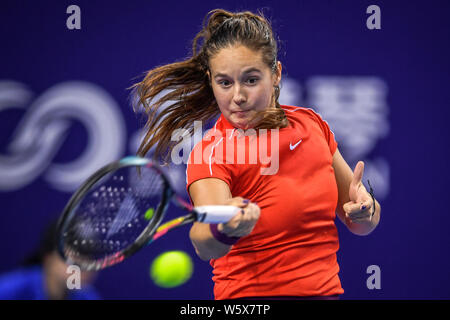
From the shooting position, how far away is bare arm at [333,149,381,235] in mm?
1698

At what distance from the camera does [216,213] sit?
4.57 feet

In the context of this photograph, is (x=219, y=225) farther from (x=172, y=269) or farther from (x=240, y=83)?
(x=172, y=269)

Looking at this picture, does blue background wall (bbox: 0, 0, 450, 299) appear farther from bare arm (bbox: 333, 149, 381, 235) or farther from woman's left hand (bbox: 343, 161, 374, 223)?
woman's left hand (bbox: 343, 161, 374, 223)

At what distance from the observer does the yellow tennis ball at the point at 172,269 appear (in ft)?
10.3

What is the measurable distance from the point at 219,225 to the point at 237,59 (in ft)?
1.59

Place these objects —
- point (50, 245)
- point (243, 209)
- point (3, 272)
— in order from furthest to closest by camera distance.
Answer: point (3, 272), point (50, 245), point (243, 209)

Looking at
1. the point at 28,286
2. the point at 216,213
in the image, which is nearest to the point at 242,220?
the point at 216,213

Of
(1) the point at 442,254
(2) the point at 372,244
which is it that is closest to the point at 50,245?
(2) the point at 372,244

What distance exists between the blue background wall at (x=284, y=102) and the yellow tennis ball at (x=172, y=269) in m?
0.04

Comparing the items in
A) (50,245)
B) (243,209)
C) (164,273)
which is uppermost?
(243,209)

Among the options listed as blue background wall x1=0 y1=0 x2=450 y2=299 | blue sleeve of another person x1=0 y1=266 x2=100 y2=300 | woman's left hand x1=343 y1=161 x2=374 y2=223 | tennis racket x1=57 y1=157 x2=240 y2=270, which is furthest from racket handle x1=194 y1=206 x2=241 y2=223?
blue background wall x1=0 y1=0 x2=450 y2=299
